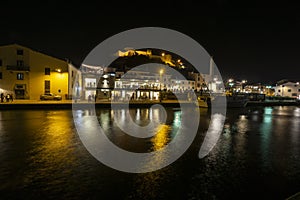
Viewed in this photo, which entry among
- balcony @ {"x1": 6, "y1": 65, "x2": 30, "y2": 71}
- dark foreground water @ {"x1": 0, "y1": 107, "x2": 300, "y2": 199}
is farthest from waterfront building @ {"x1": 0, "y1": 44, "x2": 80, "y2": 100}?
dark foreground water @ {"x1": 0, "y1": 107, "x2": 300, "y2": 199}

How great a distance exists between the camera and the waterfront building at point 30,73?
3512 cm

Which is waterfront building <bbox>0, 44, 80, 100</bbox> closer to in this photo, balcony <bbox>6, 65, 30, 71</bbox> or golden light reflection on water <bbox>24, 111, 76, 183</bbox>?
balcony <bbox>6, 65, 30, 71</bbox>

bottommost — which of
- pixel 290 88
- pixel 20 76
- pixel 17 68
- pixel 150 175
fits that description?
pixel 150 175

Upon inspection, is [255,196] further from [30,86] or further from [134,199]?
[30,86]

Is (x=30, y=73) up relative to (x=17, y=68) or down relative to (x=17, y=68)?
down

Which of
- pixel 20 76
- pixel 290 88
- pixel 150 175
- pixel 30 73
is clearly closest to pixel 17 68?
pixel 20 76

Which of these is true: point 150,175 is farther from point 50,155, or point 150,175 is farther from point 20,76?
point 20,76

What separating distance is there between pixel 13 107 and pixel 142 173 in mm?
24264

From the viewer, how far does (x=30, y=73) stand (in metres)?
36.1

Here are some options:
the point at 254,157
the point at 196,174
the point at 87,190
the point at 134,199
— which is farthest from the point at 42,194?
the point at 254,157

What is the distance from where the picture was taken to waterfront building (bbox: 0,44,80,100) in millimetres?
35125

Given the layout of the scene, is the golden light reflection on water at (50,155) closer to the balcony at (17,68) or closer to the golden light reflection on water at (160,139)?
the golden light reflection on water at (160,139)

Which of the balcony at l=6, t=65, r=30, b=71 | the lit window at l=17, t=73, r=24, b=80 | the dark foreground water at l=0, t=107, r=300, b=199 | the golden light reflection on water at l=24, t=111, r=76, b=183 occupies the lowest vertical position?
the dark foreground water at l=0, t=107, r=300, b=199

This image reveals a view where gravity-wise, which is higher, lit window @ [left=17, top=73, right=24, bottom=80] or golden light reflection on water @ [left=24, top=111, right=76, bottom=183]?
lit window @ [left=17, top=73, right=24, bottom=80]
